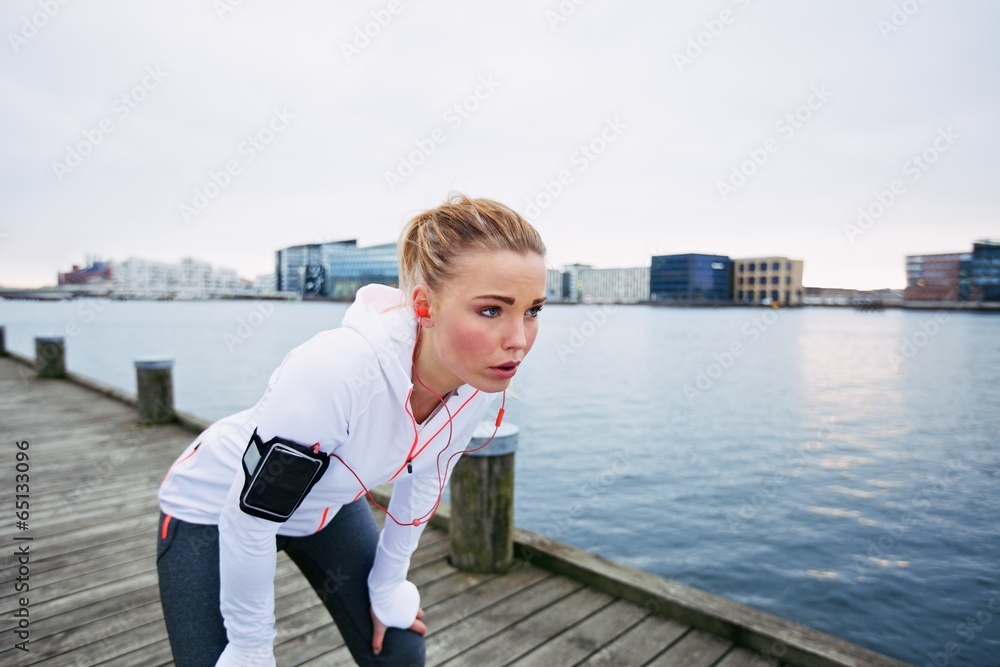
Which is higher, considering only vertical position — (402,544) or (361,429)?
(361,429)

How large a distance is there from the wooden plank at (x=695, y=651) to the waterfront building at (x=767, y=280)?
135 m

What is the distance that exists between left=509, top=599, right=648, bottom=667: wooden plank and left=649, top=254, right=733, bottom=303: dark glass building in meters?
118

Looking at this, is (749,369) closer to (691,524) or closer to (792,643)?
(691,524)

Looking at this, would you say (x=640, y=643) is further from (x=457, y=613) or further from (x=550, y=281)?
(x=550, y=281)

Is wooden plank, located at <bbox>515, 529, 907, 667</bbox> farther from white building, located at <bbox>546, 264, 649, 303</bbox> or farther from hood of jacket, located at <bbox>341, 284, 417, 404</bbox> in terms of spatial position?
white building, located at <bbox>546, 264, 649, 303</bbox>

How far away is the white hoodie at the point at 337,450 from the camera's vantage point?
146 centimetres

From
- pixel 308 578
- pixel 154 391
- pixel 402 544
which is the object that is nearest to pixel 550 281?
pixel 402 544

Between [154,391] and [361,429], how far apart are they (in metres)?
7.65

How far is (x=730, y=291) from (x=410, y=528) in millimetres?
143039

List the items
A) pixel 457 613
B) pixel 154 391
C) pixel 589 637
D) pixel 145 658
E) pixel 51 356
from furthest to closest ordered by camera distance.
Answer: pixel 51 356 → pixel 154 391 → pixel 457 613 → pixel 589 637 → pixel 145 658

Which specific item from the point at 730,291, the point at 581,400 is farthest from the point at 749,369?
the point at 730,291

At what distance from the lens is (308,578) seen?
214 centimetres

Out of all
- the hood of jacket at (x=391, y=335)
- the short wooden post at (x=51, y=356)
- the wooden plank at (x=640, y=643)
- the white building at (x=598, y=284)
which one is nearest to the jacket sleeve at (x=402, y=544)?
the hood of jacket at (x=391, y=335)

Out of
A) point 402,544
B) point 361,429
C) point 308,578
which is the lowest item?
point 308,578
